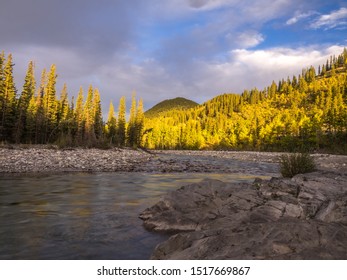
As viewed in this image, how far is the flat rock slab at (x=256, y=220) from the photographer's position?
4.28 metres

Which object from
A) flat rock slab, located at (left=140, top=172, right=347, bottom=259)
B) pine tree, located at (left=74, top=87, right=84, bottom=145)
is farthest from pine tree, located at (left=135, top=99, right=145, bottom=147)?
flat rock slab, located at (left=140, top=172, right=347, bottom=259)

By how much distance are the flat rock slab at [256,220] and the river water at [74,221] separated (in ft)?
3.36

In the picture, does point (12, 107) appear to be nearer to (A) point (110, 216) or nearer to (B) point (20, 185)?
(B) point (20, 185)

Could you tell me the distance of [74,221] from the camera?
882 centimetres

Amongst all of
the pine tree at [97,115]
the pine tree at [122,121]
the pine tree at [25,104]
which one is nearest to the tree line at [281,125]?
the pine tree at [122,121]

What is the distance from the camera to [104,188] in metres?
15.2

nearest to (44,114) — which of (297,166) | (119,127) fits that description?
(119,127)

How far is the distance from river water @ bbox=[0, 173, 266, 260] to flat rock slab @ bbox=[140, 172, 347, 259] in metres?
1.02

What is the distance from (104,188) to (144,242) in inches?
344

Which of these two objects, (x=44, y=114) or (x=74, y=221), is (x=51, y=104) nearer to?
(x=44, y=114)

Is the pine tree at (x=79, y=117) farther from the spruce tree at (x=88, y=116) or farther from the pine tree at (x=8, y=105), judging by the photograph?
the pine tree at (x=8, y=105)

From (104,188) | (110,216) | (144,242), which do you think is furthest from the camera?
(104,188)

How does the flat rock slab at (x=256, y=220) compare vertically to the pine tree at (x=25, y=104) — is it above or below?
below
